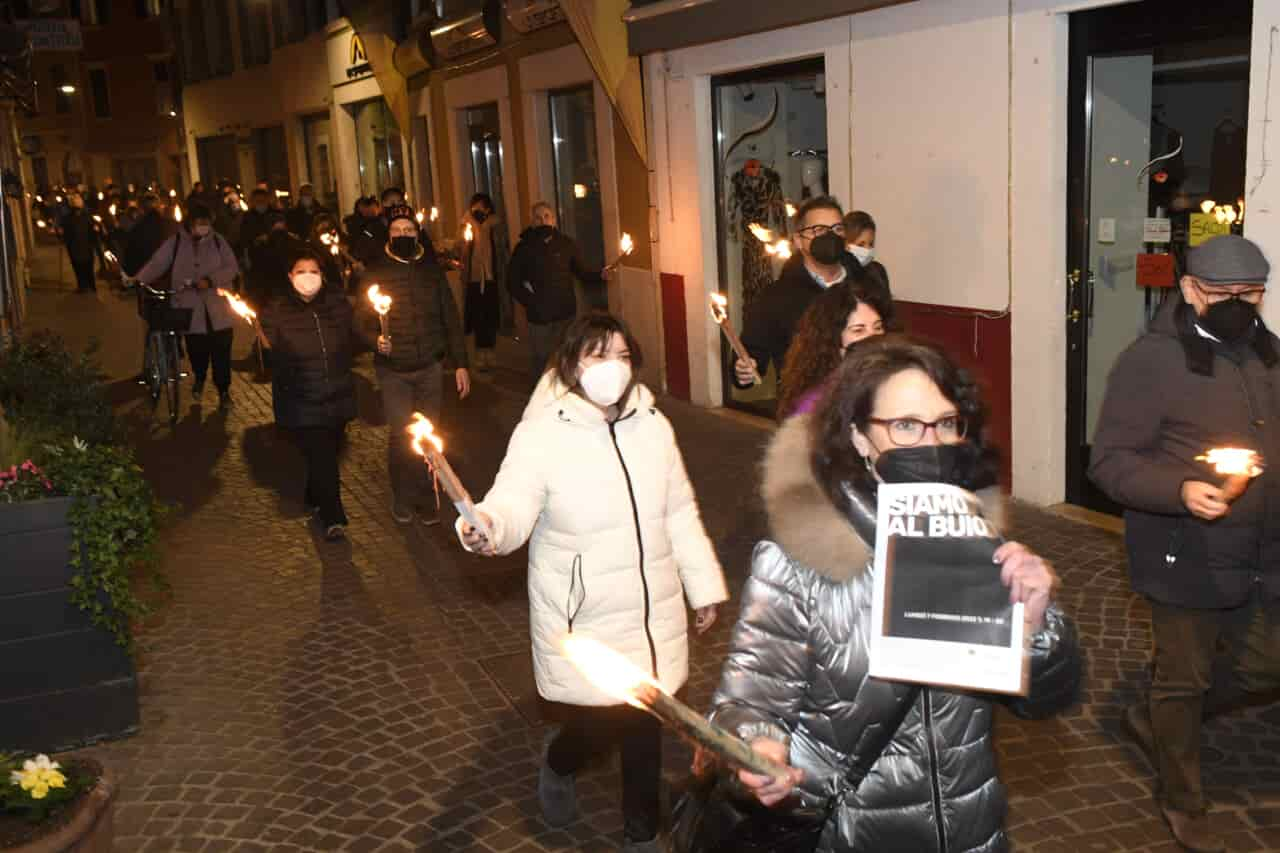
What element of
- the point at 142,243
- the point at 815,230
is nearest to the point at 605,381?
the point at 815,230

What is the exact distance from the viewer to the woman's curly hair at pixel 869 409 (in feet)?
9.35

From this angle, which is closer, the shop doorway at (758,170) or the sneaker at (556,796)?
the sneaker at (556,796)

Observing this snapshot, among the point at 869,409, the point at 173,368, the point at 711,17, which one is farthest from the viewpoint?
the point at 173,368

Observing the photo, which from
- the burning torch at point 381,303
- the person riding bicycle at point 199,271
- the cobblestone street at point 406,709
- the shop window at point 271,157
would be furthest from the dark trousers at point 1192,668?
the shop window at point 271,157

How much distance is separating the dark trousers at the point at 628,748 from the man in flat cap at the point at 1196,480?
1.71m

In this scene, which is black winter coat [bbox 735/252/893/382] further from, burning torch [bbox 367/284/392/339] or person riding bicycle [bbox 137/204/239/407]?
person riding bicycle [bbox 137/204/239/407]

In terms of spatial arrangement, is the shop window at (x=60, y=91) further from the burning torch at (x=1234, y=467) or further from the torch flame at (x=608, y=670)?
the torch flame at (x=608, y=670)

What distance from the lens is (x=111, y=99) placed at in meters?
58.6

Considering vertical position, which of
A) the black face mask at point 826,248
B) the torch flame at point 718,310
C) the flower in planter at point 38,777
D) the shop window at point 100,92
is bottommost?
the flower in planter at point 38,777

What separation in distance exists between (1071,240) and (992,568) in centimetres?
623

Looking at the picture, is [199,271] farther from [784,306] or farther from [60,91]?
[60,91]

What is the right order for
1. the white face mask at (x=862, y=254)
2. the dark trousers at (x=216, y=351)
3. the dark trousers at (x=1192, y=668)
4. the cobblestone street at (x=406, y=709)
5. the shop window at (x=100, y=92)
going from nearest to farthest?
the dark trousers at (x=1192, y=668) < the cobblestone street at (x=406, y=709) < the white face mask at (x=862, y=254) < the dark trousers at (x=216, y=351) < the shop window at (x=100, y=92)

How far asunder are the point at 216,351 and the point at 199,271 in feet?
3.12

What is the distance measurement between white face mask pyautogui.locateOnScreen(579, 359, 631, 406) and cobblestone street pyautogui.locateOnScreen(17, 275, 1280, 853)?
1677mm
